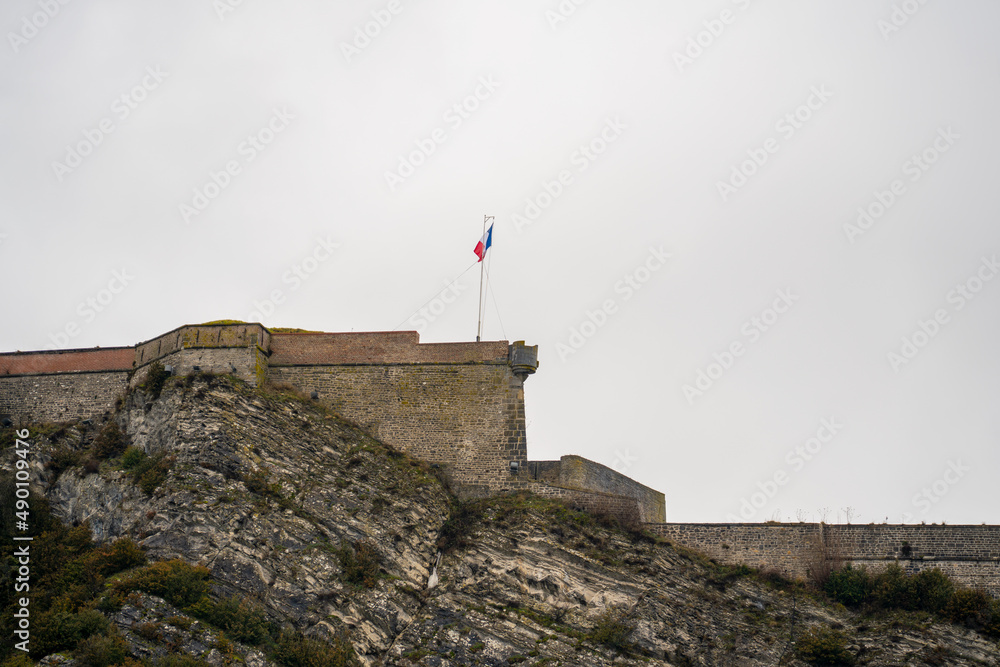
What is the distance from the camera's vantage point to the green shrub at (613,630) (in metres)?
27.8

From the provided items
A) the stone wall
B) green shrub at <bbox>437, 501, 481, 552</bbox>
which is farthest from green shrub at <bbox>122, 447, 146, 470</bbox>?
the stone wall

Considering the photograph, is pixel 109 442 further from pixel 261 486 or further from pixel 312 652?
pixel 312 652

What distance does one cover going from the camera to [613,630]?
28.0m

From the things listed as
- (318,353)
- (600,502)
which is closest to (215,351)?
(318,353)

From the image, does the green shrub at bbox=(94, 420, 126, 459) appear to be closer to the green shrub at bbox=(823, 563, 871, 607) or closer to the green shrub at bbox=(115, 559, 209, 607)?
the green shrub at bbox=(115, 559, 209, 607)

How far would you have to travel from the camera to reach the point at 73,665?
2414cm

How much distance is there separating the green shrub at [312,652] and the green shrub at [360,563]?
2.07 meters

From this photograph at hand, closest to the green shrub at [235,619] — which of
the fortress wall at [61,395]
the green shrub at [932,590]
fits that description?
the fortress wall at [61,395]

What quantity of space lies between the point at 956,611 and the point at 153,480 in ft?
77.7

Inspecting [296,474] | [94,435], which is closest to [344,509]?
[296,474]

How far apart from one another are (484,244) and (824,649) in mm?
17562

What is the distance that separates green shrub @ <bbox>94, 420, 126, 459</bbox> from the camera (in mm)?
31969

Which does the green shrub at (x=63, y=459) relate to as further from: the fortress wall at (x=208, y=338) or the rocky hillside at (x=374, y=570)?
the fortress wall at (x=208, y=338)

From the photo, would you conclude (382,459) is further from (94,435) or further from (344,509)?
(94,435)
